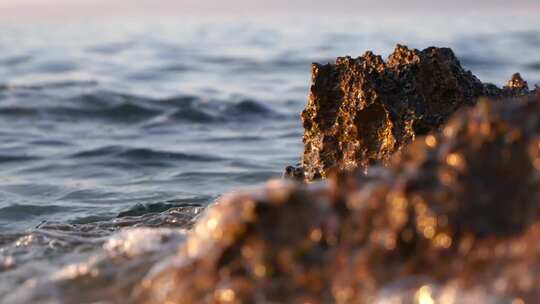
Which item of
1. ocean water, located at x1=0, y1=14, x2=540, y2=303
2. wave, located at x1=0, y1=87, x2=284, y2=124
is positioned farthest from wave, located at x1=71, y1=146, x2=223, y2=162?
wave, located at x1=0, y1=87, x2=284, y2=124

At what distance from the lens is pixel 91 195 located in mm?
6098

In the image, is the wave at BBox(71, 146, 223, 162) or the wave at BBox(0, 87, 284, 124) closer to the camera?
the wave at BBox(71, 146, 223, 162)

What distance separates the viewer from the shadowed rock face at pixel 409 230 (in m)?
2.00

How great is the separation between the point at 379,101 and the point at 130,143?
15.1ft

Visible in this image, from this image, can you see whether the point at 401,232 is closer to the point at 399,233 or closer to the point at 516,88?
the point at 399,233

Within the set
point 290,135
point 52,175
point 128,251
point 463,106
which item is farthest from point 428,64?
point 290,135

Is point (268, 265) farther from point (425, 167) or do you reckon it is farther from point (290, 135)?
point (290, 135)

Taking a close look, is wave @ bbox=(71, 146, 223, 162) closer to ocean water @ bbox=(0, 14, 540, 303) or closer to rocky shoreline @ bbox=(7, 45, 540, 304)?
ocean water @ bbox=(0, 14, 540, 303)

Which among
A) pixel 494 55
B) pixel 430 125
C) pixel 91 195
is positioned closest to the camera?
pixel 430 125

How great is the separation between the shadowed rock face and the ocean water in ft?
2.19

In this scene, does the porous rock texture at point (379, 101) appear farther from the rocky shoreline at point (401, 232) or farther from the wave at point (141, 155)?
the wave at point (141, 155)

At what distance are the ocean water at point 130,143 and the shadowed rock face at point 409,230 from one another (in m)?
0.67

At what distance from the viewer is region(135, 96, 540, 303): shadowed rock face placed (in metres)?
2.00

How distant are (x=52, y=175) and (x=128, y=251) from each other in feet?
13.8
